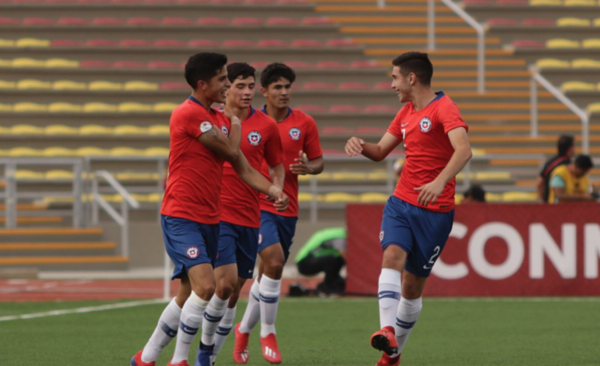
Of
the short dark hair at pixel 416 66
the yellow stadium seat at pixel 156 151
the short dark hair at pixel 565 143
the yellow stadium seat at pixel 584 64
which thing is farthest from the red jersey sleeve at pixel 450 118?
the yellow stadium seat at pixel 584 64

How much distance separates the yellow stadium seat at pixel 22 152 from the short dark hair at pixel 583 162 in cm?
1246

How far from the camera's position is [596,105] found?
24.8 m

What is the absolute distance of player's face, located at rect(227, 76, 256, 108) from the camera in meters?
7.77

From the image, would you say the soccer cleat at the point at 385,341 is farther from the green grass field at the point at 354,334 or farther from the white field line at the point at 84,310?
the white field line at the point at 84,310

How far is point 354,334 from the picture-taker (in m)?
9.72

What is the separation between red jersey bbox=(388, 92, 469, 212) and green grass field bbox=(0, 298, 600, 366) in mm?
1361

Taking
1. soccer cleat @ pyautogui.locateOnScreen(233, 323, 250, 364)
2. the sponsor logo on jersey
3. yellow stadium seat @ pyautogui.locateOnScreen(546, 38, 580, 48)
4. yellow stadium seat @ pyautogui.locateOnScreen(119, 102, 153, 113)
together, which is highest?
yellow stadium seat @ pyautogui.locateOnScreen(546, 38, 580, 48)

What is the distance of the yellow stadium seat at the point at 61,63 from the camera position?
974 inches

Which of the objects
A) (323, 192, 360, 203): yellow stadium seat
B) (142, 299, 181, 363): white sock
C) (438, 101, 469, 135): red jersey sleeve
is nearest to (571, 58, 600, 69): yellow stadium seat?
(323, 192, 360, 203): yellow stadium seat

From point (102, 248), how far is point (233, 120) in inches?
474

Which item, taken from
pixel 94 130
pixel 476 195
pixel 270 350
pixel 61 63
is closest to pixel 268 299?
pixel 270 350

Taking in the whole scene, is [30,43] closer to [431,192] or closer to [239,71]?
[239,71]

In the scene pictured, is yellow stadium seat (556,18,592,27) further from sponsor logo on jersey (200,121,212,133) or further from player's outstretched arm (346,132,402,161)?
sponsor logo on jersey (200,121,212,133)

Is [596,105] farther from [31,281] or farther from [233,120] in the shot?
[233,120]
